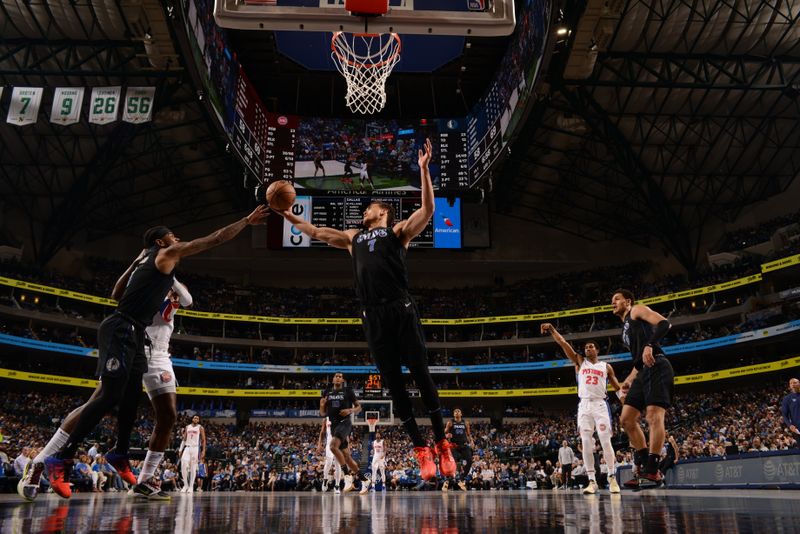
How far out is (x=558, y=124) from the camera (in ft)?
87.1

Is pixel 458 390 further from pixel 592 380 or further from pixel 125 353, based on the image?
pixel 125 353

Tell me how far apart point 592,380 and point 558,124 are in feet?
64.5

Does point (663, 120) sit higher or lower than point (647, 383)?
higher

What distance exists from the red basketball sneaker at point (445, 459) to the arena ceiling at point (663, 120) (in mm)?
15547

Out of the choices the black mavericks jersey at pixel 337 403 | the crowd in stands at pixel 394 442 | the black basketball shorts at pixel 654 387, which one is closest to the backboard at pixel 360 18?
the black basketball shorts at pixel 654 387

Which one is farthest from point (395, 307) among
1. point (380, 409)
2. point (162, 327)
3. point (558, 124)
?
point (380, 409)

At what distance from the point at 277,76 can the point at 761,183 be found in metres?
26.3

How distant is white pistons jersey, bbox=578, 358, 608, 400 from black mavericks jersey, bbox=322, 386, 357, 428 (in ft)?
13.9

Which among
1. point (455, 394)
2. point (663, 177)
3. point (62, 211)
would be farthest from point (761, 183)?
point (62, 211)

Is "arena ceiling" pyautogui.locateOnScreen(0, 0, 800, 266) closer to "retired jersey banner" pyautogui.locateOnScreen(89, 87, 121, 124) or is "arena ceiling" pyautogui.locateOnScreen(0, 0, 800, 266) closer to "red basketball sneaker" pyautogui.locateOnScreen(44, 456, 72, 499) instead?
"retired jersey banner" pyautogui.locateOnScreen(89, 87, 121, 124)

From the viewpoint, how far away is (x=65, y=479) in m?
5.49

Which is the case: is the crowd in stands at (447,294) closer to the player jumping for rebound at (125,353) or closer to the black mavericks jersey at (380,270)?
the player jumping for rebound at (125,353)

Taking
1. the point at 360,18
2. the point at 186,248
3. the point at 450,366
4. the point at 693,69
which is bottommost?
the point at 186,248

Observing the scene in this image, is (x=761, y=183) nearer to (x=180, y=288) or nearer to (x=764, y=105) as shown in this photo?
(x=764, y=105)
